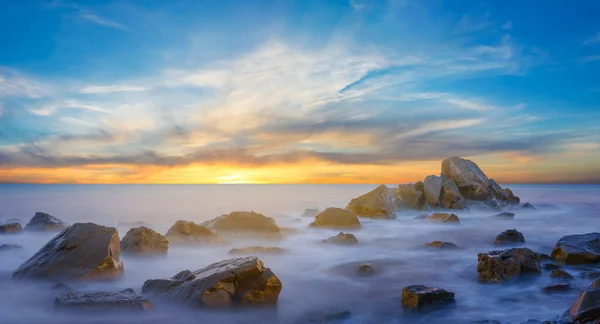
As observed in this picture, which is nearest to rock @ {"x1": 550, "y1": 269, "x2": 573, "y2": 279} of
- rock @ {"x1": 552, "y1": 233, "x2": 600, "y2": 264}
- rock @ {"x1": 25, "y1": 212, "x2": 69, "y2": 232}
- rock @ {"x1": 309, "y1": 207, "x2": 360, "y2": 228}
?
rock @ {"x1": 552, "y1": 233, "x2": 600, "y2": 264}

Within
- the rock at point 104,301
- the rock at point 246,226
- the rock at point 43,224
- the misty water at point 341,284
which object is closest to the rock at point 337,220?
the misty water at point 341,284

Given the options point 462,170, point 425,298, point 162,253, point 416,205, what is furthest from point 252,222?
point 462,170

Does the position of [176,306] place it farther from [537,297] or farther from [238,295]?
[537,297]

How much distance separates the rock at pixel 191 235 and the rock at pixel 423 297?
30.3ft

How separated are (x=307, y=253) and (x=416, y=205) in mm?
18688

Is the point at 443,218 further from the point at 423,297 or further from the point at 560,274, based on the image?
the point at 423,297

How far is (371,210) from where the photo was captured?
2714cm

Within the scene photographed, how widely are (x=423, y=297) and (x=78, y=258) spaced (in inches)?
316

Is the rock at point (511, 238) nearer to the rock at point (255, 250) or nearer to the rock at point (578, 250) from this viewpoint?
the rock at point (578, 250)

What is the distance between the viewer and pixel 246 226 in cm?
1880

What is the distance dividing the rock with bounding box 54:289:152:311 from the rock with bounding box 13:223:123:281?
1.84 meters

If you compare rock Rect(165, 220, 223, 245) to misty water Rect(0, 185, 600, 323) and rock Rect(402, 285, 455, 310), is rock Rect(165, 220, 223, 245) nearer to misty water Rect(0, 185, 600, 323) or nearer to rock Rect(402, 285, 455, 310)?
misty water Rect(0, 185, 600, 323)

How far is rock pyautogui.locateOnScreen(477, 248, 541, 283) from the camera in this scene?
10.4 m

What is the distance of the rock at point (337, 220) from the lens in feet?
73.6
